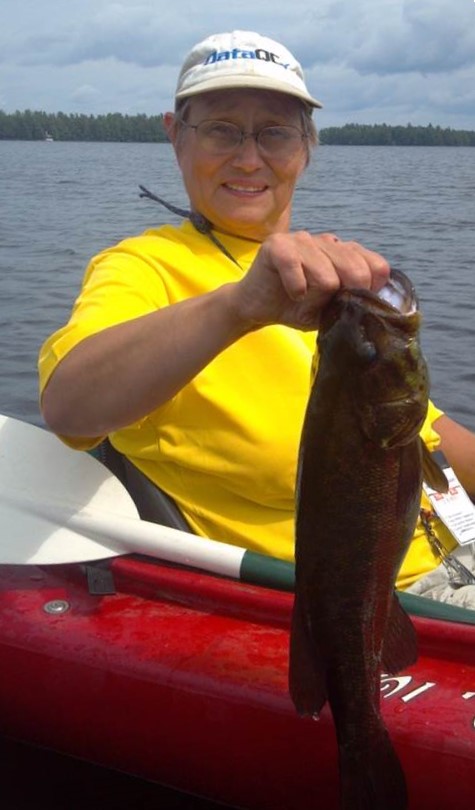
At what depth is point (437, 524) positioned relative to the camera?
343cm

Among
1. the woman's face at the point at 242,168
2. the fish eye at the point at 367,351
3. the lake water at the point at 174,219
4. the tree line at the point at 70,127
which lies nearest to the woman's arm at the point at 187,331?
the fish eye at the point at 367,351

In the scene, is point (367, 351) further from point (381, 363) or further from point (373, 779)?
point (373, 779)

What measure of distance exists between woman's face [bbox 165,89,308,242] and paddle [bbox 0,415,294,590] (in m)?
0.90

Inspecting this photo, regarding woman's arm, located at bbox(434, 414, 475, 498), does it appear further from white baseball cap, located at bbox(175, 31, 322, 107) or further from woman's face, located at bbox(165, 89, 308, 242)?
white baseball cap, located at bbox(175, 31, 322, 107)

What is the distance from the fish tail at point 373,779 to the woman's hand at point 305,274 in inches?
34.8

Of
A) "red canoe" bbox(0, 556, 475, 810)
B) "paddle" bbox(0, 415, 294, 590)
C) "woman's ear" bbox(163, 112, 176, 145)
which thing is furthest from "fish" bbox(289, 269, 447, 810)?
"woman's ear" bbox(163, 112, 176, 145)

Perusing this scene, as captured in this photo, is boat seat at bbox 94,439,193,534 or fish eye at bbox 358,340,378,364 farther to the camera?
boat seat at bbox 94,439,193,534

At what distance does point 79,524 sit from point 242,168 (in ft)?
3.92

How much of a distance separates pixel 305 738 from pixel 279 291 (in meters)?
1.24

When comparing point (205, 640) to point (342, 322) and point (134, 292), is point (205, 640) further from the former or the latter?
point (342, 322)

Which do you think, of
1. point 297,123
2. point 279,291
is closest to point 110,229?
point 297,123

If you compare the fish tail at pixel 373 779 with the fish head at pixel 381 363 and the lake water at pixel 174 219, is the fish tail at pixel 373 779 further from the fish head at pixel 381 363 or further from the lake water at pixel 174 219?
the lake water at pixel 174 219

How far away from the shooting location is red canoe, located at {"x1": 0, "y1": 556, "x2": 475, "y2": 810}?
260cm

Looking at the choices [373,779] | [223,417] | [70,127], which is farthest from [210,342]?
[70,127]
